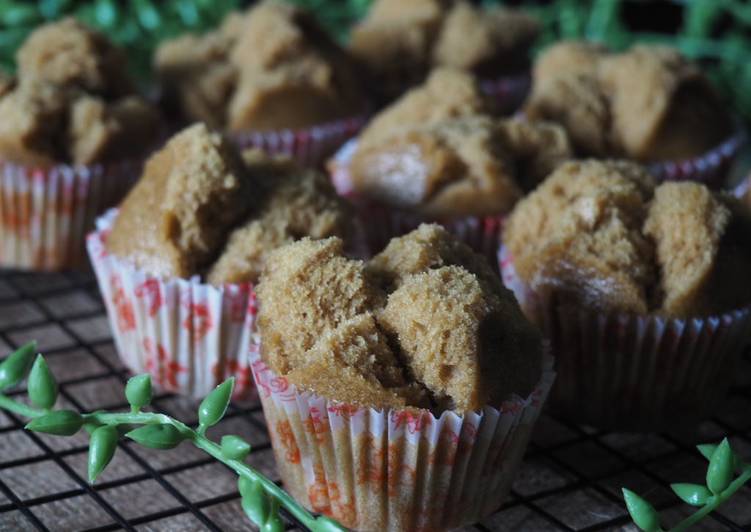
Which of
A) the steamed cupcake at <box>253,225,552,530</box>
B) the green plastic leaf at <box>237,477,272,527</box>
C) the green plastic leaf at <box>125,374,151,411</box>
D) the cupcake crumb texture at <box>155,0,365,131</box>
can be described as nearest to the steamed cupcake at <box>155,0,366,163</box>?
the cupcake crumb texture at <box>155,0,365,131</box>

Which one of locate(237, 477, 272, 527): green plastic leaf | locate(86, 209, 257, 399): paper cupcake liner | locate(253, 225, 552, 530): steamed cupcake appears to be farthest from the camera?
locate(86, 209, 257, 399): paper cupcake liner

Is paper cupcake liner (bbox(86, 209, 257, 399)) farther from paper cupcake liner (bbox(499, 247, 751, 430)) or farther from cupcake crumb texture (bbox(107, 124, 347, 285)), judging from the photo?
paper cupcake liner (bbox(499, 247, 751, 430))

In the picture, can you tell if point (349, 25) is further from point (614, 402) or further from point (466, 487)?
point (466, 487)

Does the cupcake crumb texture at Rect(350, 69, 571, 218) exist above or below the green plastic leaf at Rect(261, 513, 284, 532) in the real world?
above

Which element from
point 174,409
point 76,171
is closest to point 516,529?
point 174,409

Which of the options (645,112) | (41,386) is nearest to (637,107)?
(645,112)

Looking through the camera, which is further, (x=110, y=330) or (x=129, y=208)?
(x=110, y=330)
